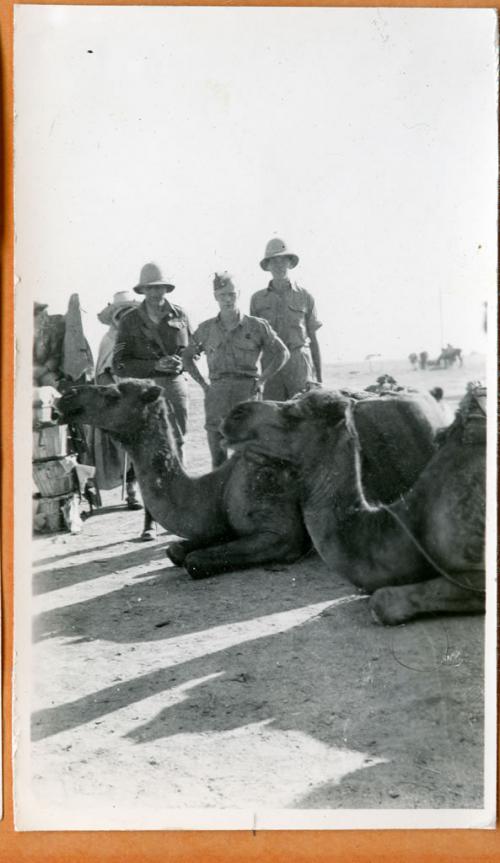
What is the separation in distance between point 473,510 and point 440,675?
0.83m

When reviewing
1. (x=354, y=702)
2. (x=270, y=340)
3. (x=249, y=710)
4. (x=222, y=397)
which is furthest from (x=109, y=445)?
(x=354, y=702)

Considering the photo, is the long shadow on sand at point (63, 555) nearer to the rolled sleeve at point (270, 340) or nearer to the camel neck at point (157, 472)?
the camel neck at point (157, 472)

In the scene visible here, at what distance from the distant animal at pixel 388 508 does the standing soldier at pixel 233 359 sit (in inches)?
67.9

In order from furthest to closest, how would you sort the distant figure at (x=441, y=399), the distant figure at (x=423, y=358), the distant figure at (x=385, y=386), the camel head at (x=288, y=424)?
1. the distant figure at (x=385, y=386)
2. the distant figure at (x=423, y=358)
3. the distant figure at (x=441, y=399)
4. the camel head at (x=288, y=424)

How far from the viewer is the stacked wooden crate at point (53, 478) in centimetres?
598

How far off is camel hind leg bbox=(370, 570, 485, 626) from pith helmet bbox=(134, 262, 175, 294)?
2.53 m

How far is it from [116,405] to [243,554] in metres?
1.25

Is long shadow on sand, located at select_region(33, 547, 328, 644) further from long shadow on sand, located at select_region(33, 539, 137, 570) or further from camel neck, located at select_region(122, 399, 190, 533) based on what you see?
camel neck, located at select_region(122, 399, 190, 533)

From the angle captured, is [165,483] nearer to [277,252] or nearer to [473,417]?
[277,252]

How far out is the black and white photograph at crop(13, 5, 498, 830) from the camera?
14.5ft

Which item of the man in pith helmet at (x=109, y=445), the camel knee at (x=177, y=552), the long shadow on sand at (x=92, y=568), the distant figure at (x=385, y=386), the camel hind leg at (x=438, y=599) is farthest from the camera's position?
the man in pith helmet at (x=109, y=445)

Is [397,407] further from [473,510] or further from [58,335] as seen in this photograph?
[58,335]

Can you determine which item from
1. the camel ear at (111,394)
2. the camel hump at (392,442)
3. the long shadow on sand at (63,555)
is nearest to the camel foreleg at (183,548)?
the long shadow on sand at (63,555)

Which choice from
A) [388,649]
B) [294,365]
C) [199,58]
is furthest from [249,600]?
[199,58]
